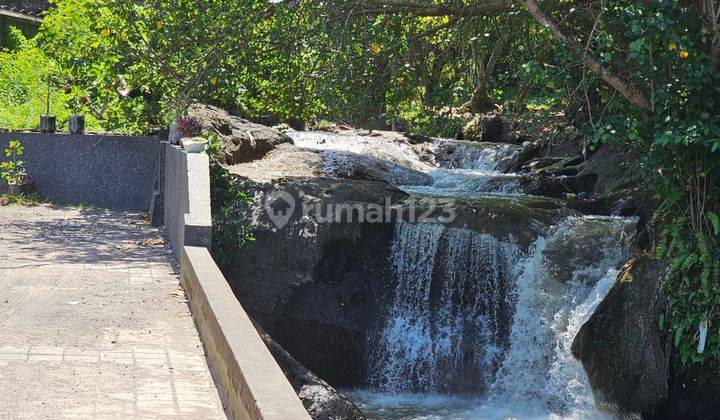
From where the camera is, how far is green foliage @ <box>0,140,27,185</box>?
14250 mm

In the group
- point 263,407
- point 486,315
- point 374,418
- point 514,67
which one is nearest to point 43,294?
point 374,418

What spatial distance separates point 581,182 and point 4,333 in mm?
9821

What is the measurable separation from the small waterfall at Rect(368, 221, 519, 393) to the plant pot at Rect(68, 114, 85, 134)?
561 cm

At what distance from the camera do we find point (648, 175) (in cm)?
1039

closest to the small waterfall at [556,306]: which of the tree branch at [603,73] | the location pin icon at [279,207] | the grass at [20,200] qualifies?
the tree branch at [603,73]

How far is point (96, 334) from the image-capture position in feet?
22.5

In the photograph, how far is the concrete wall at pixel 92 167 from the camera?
14.2 meters

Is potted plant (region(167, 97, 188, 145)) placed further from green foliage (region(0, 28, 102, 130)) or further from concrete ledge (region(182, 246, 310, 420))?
concrete ledge (region(182, 246, 310, 420))

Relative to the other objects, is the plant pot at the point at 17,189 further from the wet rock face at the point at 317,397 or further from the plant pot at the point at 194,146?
the wet rock face at the point at 317,397

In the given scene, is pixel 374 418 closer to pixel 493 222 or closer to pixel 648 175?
pixel 493 222

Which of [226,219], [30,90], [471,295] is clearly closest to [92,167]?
[30,90]

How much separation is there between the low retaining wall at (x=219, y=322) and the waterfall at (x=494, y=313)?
10.0 ft

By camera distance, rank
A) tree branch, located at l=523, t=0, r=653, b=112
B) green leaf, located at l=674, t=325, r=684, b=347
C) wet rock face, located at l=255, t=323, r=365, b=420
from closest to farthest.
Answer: wet rock face, located at l=255, t=323, r=365, b=420
green leaf, located at l=674, t=325, r=684, b=347
tree branch, located at l=523, t=0, r=653, b=112

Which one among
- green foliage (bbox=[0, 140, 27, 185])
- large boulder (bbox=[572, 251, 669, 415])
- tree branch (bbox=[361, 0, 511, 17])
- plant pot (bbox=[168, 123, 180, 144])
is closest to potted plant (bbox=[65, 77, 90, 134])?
green foliage (bbox=[0, 140, 27, 185])
